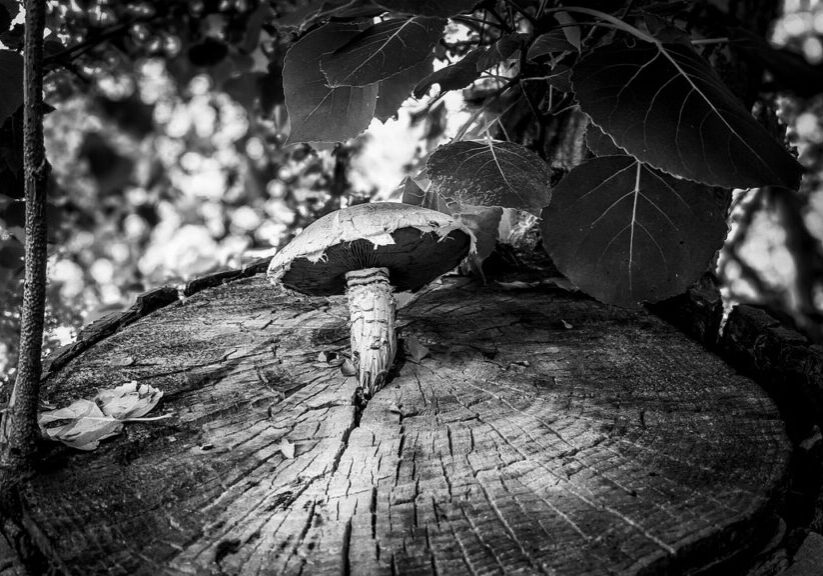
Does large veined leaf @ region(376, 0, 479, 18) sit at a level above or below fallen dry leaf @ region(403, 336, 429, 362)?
above

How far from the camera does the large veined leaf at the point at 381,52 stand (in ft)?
4.20

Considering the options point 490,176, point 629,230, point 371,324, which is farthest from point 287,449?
point 629,230

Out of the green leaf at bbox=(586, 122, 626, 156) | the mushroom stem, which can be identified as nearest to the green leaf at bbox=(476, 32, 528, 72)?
the green leaf at bbox=(586, 122, 626, 156)

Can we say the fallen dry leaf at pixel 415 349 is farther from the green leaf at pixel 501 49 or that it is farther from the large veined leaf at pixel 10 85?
the large veined leaf at pixel 10 85

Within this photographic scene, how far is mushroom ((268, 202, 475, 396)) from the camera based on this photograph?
1250 mm

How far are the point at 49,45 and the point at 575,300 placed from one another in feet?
5.00

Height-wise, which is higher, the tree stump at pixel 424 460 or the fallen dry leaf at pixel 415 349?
the fallen dry leaf at pixel 415 349

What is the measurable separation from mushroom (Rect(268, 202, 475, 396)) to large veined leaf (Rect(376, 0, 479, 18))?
0.40 m

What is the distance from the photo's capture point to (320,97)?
151 cm

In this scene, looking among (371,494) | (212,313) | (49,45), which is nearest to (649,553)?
(371,494)

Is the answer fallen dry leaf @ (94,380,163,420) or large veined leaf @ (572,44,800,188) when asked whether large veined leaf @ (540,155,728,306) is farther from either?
fallen dry leaf @ (94,380,163,420)

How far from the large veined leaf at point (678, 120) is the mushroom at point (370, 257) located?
0.41m

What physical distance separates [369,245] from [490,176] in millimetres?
319

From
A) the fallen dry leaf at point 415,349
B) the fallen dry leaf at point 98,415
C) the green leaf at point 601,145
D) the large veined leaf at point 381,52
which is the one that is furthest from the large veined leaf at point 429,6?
the fallen dry leaf at point 98,415
